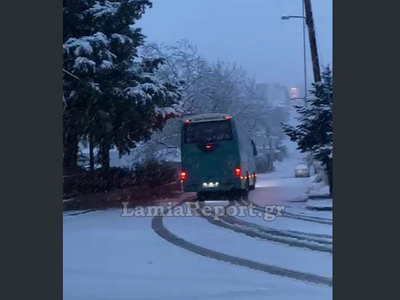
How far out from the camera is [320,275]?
28.7 ft

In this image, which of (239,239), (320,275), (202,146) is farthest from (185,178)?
(320,275)

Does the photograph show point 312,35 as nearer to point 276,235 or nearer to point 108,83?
point 276,235

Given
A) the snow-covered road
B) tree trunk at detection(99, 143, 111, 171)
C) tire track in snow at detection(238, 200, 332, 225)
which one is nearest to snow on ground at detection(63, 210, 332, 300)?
the snow-covered road

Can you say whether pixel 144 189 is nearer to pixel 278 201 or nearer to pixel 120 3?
pixel 278 201

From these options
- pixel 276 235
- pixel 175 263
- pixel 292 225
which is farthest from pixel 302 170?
pixel 175 263

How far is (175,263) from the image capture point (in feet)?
30.6

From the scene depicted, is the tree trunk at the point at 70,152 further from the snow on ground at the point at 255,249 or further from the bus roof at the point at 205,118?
the snow on ground at the point at 255,249

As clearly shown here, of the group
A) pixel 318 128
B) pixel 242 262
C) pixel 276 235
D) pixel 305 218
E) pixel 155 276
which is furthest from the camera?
pixel 318 128

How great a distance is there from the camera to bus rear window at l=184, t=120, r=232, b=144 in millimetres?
19031

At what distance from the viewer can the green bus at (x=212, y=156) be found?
18.7 m

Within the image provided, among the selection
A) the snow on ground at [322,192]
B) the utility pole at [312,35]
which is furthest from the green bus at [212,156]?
the utility pole at [312,35]

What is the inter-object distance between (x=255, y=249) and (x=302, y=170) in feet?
28.3

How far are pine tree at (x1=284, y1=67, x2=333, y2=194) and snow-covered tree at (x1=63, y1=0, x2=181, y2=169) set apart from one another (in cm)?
405

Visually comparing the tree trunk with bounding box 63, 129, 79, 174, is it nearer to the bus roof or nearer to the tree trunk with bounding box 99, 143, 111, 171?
the tree trunk with bounding box 99, 143, 111, 171
